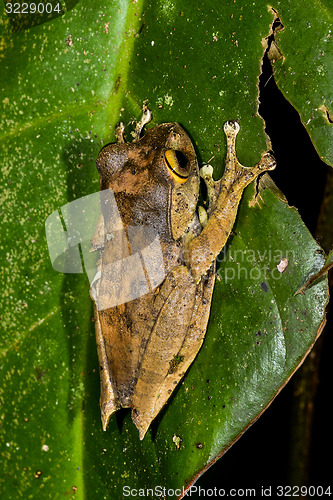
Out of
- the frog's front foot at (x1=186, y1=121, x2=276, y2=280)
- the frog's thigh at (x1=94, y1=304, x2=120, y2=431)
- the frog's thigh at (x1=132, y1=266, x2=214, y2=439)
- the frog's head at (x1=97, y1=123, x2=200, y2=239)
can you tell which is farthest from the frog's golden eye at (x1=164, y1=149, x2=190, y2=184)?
the frog's thigh at (x1=94, y1=304, x2=120, y2=431)

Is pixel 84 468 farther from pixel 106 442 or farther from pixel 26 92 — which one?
pixel 26 92

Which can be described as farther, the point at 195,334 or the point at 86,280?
the point at 86,280

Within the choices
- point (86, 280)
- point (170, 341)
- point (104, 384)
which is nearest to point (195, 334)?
point (170, 341)

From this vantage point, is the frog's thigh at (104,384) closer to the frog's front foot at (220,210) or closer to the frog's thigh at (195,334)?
the frog's thigh at (195,334)

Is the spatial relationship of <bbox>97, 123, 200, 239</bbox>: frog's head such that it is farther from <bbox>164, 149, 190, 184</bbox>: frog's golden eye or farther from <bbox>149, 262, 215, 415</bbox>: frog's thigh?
<bbox>149, 262, 215, 415</bbox>: frog's thigh

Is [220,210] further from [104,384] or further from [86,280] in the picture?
[104,384]

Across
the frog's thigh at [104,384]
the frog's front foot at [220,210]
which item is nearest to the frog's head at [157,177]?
the frog's front foot at [220,210]
